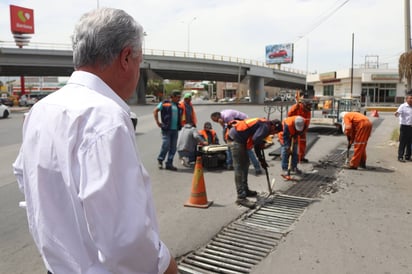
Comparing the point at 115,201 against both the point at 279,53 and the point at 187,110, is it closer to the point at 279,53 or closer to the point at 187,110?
the point at 187,110

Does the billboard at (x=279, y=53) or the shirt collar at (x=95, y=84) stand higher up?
the billboard at (x=279, y=53)

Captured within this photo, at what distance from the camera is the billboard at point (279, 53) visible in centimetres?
7450

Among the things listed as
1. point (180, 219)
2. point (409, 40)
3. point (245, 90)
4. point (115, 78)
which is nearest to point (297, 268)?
point (180, 219)

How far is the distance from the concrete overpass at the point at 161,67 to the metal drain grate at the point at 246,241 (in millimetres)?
36413

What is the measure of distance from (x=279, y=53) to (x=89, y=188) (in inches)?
3095

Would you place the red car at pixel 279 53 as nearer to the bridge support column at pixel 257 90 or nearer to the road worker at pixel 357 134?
the bridge support column at pixel 257 90

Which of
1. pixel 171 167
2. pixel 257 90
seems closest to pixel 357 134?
pixel 171 167

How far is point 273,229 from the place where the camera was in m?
4.59

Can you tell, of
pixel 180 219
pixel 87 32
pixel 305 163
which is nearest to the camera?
pixel 87 32

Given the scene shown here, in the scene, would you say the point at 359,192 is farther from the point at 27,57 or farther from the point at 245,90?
the point at 245,90

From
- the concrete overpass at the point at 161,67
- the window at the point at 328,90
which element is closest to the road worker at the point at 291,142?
the concrete overpass at the point at 161,67

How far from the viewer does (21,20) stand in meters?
53.3

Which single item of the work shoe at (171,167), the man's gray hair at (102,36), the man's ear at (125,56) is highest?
the man's gray hair at (102,36)

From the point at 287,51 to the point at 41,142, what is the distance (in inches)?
3059
